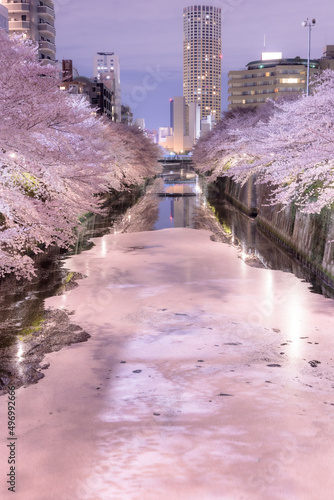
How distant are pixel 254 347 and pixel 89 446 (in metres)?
4.68

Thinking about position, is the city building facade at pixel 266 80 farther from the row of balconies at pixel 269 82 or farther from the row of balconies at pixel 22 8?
the row of balconies at pixel 22 8

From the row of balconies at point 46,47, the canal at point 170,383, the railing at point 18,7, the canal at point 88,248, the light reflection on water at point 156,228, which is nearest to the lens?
the canal at point 170,383

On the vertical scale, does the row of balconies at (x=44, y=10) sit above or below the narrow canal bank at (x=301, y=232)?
above

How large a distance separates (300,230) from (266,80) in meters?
112

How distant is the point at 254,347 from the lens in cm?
1048

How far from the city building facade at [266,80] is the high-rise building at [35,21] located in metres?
54.2

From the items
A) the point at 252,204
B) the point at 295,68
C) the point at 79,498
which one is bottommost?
the point at 79,498

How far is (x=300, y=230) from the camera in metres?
21.0

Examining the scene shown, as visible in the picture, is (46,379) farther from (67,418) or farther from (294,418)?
(294,418)

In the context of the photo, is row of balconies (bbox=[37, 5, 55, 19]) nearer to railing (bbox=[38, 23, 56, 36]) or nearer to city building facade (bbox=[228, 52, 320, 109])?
railing (bbox=[38, 23, 56, 36])

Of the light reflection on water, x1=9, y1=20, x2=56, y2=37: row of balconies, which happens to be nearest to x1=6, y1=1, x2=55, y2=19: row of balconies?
x1=9, y1=20, x2=56, y2=37: row of balconies

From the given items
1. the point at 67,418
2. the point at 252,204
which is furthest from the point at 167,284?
the point at 252,204

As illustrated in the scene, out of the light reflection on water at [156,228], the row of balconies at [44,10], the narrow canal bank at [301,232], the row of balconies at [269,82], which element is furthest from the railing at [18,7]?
the row of balconies at [269,82]

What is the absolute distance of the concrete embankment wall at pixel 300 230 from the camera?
17.0 m
